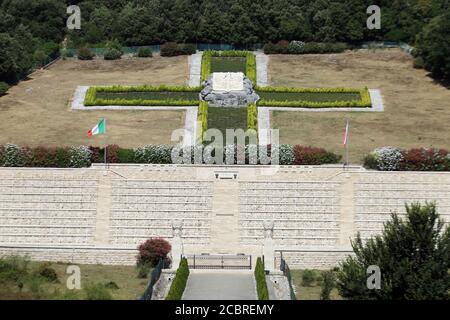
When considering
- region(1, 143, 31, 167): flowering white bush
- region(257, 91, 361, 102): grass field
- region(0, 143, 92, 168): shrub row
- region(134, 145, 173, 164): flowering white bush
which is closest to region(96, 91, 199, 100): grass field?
region(257, 91, 361, 102): grass field

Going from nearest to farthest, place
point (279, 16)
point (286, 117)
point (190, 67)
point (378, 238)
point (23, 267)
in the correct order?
point (378, 238) → point (23, 267) → point (286, 117) → point (190, 67) → point (279, 16)

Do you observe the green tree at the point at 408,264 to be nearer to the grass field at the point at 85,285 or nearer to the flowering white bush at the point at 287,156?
the grass field at the point at 85,285

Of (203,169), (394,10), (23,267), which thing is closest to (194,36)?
(394,10)

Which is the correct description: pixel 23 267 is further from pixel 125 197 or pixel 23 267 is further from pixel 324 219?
pixel 324 219

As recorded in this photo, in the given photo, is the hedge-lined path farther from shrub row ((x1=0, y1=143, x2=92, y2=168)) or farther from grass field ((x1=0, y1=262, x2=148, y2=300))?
shrub row ((x1=0, y1=143, x2=92, y2=168))

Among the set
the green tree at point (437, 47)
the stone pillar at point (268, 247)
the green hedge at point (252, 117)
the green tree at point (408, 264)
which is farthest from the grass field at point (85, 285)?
the green tree at point (437, 47)
